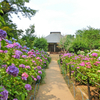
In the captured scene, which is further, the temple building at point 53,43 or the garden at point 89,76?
the temple building at point 53,43

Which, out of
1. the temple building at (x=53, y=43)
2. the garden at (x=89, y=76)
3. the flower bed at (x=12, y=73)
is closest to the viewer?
the flower bed at (x=12, y=73)

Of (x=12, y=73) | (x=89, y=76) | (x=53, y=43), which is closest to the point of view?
(x=12, y=73)

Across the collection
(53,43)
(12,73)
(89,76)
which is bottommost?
(89,76)

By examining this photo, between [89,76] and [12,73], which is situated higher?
[12,73]

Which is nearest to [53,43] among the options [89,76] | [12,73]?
[89,76]

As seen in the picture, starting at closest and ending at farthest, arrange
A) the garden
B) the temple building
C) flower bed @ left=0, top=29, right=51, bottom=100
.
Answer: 1. flower bed @ left=0, top=29, right=51, bottom=100
2. the garden
3. the temple building

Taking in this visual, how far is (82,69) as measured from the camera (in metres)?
4.02

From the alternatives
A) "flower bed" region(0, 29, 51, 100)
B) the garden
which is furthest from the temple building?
"flower bed" region(0, 29, 51, 100)

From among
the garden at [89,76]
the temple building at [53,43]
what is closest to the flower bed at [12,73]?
the garden at [89,76]

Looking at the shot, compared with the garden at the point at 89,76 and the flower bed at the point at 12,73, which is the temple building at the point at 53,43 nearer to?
the garden at the point at 89,76

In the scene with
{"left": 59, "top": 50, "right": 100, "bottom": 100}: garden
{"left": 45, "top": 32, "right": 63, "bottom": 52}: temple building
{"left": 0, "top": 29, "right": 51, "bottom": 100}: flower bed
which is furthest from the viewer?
{"left": 45, "top": 32, "right": 63, "bottom": 52}: temple building

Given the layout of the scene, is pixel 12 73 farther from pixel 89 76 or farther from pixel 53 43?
pixel 53 43

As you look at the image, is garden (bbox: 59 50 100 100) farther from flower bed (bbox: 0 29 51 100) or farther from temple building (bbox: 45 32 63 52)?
temple building (bbox: 45 32 63 52)

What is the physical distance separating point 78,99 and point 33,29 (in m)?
9.37
